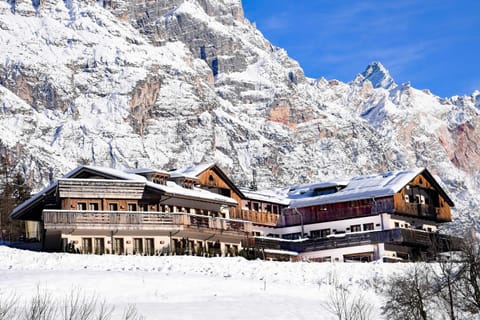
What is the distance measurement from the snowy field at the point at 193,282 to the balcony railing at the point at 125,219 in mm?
6346

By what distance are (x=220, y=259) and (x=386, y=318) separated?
1642cm

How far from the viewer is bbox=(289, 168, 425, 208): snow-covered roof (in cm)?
8338

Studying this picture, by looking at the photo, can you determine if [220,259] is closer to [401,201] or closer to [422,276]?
[422,276]

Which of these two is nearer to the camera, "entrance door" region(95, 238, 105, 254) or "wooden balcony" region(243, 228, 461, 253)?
"entrance door" region(95, 238, 105, 254)

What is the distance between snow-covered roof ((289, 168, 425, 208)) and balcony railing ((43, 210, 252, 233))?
1641 centimetres

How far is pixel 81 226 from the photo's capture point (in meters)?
64.1

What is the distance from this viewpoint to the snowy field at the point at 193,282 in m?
42.0

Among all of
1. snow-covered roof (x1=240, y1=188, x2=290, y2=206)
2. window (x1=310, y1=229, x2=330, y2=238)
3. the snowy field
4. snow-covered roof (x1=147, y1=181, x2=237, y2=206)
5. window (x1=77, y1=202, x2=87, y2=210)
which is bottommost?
the snowy field

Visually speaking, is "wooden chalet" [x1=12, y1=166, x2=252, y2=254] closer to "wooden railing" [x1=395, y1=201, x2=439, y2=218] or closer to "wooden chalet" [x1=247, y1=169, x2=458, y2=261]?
"wooden chalet" [x1=247, y1=169, x2=458, y2=261]

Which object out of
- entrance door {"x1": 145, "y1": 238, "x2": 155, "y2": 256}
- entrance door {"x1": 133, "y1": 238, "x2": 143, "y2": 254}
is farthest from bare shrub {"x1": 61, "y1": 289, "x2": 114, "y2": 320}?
entrance door {"x1": 145, "y1": 238, "x2": 155, "y2": 256}

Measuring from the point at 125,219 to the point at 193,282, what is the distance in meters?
18.9

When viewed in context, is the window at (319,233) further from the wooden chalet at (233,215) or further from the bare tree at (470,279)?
the bare tree at (470,279)

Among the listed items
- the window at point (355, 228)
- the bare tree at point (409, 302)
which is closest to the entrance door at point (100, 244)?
the bare tree at point (409, 302)

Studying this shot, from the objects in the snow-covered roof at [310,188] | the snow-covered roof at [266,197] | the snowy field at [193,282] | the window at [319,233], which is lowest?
the snowy field at [193,282]
